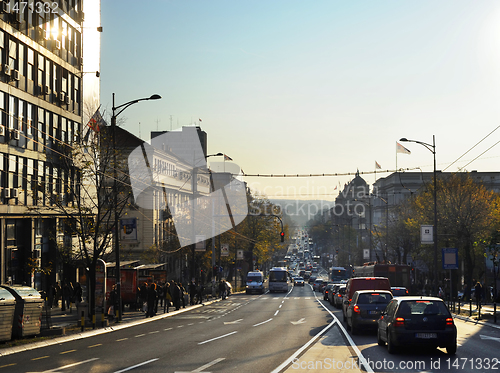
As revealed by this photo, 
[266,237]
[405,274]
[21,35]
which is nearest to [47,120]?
[21,35]

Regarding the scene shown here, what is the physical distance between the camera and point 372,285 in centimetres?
2738

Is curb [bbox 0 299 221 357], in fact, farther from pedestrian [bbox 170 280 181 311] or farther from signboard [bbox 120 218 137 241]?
pedestrian [bbox 170 280 181 311]

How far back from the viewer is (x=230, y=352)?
16.8 meters

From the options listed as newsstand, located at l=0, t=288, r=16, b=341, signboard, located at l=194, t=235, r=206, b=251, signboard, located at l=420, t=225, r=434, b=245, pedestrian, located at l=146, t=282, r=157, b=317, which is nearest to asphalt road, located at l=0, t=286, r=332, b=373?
newsstand, located at l=0, t=288, r=16, b=341

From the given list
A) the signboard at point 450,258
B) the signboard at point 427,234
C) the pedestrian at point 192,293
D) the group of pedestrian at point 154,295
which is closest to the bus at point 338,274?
the pedestrian at point 192,293

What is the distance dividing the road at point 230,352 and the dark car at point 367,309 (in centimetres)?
47

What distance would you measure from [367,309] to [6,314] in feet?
40.0

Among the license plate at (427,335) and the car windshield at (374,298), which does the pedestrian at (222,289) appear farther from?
the license plate at (427,335)

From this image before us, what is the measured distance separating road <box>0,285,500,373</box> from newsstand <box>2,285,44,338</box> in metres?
1.78

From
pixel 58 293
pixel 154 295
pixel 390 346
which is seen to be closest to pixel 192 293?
pixel 58 293

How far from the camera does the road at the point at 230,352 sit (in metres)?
14.0

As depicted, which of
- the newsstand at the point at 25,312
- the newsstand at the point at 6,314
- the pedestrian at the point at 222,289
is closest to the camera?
the newsstand at the point at 6,314

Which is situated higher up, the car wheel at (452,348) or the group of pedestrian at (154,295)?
the car wheel at (452,348)

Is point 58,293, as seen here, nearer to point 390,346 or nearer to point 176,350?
point 176,350
